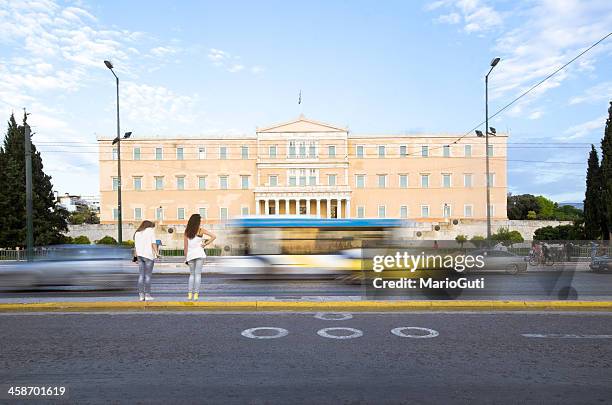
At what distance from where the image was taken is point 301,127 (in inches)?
2835

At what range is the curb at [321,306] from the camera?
28.0 ft

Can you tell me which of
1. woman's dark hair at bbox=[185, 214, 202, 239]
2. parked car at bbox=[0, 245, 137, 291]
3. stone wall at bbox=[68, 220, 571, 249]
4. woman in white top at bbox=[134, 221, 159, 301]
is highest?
woman's dark hair at bbox=[185, 214, 202, 239]

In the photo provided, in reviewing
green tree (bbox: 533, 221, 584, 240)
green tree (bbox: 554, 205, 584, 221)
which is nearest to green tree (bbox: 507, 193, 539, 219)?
green tree (bbox: 554, 205, 584, 221)

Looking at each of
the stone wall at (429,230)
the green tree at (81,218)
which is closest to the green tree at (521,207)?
the stone wall at (429,230)

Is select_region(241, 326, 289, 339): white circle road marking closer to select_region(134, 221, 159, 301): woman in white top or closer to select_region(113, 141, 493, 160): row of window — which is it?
select_region(134, 221, 159, 301): woman in white top

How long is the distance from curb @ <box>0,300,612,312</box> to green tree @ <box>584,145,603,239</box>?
35310 millimetres

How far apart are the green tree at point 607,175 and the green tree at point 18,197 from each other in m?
44.6

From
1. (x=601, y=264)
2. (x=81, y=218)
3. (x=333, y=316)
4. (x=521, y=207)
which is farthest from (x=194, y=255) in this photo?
(x=521, y=207)

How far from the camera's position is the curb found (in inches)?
336

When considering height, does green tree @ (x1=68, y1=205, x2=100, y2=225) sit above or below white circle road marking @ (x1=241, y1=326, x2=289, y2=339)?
above

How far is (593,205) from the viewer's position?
40.2m

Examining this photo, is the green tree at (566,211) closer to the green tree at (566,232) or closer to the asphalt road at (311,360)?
the green tree at (566,232)

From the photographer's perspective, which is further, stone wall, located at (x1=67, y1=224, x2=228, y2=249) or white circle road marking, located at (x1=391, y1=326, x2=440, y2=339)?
stone wall, located at (x1=67, y1=224, x2=228, y2=249)

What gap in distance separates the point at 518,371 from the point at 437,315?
9.99ft
